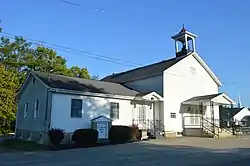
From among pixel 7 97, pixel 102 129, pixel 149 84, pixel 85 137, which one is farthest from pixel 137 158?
pixel 7 97

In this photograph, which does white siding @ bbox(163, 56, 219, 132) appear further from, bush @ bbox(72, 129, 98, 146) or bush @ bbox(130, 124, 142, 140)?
bush @ bbox(72, 129, 98, 146)

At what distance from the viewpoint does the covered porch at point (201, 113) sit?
2866 cm

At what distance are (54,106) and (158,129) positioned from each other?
1024cm

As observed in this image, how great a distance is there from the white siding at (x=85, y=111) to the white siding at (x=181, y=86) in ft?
12.8

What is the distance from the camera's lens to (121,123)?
26.1m

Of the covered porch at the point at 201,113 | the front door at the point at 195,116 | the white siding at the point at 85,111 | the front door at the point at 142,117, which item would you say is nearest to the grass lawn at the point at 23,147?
the white siding at the point at 85,111

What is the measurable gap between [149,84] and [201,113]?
21.1 ft

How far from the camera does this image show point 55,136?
67.9 feet

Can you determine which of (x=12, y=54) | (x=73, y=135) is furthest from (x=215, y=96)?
(x=12, y=54)

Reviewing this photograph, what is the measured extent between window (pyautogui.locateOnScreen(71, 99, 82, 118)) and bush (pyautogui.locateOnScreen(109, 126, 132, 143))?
285 cm

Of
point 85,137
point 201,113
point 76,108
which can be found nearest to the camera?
point 85,137

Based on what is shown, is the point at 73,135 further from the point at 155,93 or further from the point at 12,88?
the point at 12,88

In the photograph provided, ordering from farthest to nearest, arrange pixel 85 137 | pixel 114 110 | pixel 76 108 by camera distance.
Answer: pixel 114 110, pixel 76 108, pixel 85 137

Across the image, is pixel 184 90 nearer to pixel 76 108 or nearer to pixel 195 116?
pixel 195 116
